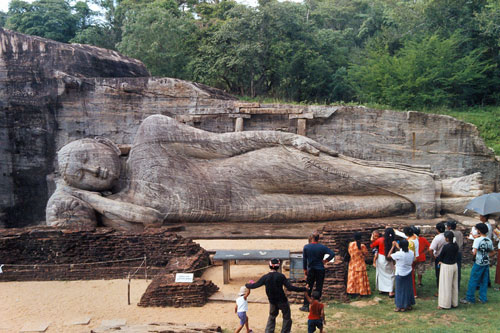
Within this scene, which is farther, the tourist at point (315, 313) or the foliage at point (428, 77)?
the foliage at point (428, 77)

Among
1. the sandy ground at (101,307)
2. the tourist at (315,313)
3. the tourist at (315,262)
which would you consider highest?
the tourist at (315,262)

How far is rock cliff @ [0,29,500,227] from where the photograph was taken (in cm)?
1175

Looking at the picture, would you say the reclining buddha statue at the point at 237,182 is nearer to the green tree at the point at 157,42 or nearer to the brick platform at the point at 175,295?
the brick platform at the point at 175,295

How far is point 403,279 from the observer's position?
6203 millimetres

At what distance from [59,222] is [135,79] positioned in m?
4.26

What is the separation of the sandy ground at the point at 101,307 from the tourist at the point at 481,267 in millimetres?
2253

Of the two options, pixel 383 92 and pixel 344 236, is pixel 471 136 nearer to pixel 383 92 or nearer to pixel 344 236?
pixel 383 92

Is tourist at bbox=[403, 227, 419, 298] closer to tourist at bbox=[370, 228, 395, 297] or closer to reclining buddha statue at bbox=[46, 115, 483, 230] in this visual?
tourist at bbox=[370, 228, 395, 297]

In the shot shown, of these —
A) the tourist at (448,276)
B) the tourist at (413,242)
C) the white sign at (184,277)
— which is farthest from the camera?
the white sign at (184,277)

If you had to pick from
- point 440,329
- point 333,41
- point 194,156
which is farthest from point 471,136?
point 333,41

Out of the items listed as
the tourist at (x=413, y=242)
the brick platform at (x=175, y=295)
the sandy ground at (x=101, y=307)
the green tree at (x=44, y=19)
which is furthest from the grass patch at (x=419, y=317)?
the green tree at (x=44, y=19)

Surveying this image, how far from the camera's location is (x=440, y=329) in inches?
214

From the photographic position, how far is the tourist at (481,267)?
633 cm

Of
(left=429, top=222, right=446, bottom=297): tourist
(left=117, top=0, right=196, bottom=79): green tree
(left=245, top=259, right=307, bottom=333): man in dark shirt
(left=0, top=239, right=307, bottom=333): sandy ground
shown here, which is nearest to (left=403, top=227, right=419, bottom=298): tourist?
(left=429, top=222, right=446, bottom=297): tourist
